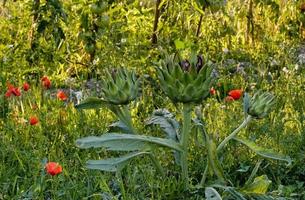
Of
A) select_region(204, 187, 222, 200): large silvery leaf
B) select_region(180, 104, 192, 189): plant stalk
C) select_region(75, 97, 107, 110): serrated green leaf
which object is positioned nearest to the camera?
select_region(204, 187, 222, 200): large silvery leaf

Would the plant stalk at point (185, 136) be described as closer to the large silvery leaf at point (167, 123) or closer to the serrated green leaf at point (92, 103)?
the large silvery leaf at point (167, 123)

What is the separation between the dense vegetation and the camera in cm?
221

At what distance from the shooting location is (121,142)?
2174 millimetres

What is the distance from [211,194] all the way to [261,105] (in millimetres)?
360

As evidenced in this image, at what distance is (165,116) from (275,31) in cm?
283

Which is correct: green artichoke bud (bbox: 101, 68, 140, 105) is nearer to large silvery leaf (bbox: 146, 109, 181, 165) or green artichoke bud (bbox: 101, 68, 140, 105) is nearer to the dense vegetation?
the dense vegetation

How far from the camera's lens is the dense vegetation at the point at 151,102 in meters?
2.21

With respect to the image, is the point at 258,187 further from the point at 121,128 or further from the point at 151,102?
the point at 151,102

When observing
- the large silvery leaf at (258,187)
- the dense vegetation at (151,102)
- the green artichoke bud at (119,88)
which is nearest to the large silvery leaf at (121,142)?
the dense vegetation at (151,102)

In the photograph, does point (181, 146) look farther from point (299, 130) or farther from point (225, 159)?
point (299, 130)

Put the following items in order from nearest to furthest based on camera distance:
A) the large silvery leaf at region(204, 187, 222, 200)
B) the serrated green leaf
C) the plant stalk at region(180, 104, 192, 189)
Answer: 1. the large silvery leaf at region(204, 187, 222, 200)
2. the plant stalk at region(180, 104, 192, 189)
3. the serrated green leaf

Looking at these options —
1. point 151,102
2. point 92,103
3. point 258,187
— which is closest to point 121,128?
point 92,103

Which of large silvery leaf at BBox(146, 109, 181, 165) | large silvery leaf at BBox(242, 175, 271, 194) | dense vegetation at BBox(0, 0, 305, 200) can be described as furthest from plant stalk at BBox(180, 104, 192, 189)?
large silvery leaf at BBox(242, 175, 271, 194)

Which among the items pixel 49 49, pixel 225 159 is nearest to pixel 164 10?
pixel 49 49
